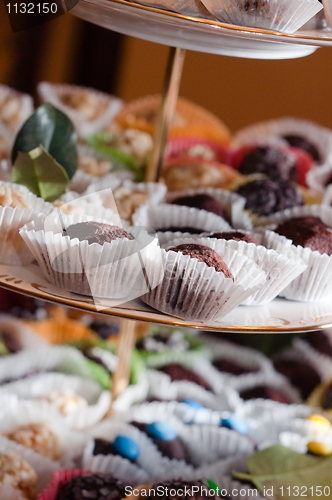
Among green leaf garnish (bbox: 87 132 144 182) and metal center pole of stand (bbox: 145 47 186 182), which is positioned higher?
metal center pole of stand (bbox: 145 47 186 182)

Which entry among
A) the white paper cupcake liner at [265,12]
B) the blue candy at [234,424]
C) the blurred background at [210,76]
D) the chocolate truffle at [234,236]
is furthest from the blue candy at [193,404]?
the blurred background at [210,76]

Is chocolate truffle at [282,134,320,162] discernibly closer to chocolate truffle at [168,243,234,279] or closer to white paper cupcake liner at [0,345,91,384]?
white paper cupcake liner at [0,345,91,384]

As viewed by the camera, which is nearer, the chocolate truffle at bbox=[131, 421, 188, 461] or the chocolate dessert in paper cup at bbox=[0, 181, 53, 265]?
the chocolate dessert in paper cup at bbox=[0, 181, 53, 265]

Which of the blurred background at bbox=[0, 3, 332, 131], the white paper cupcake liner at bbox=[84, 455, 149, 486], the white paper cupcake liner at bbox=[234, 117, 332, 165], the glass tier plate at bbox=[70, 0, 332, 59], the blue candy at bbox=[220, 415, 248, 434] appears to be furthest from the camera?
the blurred background at bbox=[0, 3, 332, 131]

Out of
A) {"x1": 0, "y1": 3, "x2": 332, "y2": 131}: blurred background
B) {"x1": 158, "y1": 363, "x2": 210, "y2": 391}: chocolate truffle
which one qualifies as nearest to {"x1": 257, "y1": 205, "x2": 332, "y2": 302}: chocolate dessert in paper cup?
{"x1": 158, "y1": 363, "x2": 210, "y2": 391}: chocolate truffle

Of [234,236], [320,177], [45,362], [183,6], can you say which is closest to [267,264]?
[234,236]

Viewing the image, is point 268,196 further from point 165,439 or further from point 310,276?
point 165,439

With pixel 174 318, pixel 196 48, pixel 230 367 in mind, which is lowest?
pixel 230 367
